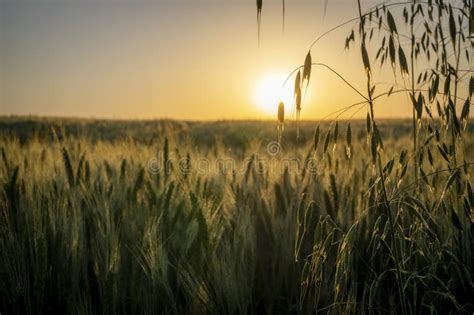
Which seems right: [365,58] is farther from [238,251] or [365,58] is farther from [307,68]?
[238,251]

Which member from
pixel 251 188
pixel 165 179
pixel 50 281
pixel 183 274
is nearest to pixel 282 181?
pixel 251 188

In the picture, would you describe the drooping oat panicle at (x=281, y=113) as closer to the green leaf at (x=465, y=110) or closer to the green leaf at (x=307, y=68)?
the green leaf at (x=307, y=68)

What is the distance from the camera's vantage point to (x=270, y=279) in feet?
5.64

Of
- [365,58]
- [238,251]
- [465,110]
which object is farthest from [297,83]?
[238,251]

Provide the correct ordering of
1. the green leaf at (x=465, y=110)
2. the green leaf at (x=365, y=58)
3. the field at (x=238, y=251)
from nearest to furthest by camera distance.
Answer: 1. the green leaf at (x=365, y=58)
2. the green leaf at (x=465, y=110)
3. the field at (x=238, y=251)

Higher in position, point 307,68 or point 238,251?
point 307,68

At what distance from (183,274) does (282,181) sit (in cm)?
102

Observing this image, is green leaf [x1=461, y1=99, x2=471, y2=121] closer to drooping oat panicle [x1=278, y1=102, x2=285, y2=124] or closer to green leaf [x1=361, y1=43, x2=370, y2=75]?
green leaf [x1=361, y1=43, x2=370, y2=75]

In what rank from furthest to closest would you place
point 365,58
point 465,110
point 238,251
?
1. point 238,251
2. point 465,110
3. point 365,58

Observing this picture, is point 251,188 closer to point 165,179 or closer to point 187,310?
point 165,179

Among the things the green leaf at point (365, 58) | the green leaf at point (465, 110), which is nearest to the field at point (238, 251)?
the green leaf at point (465, 110)

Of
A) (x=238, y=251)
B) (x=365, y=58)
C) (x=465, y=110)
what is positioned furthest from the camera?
(x=238, y=251)

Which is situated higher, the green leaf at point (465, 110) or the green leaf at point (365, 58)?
the green leaf at point (365, 58)

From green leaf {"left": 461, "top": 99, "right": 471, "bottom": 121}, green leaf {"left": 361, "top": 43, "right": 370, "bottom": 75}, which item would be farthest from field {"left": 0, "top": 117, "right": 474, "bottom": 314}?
green leaf {"left": 361, "top": 43, "right": 370, "bottom": 75}
